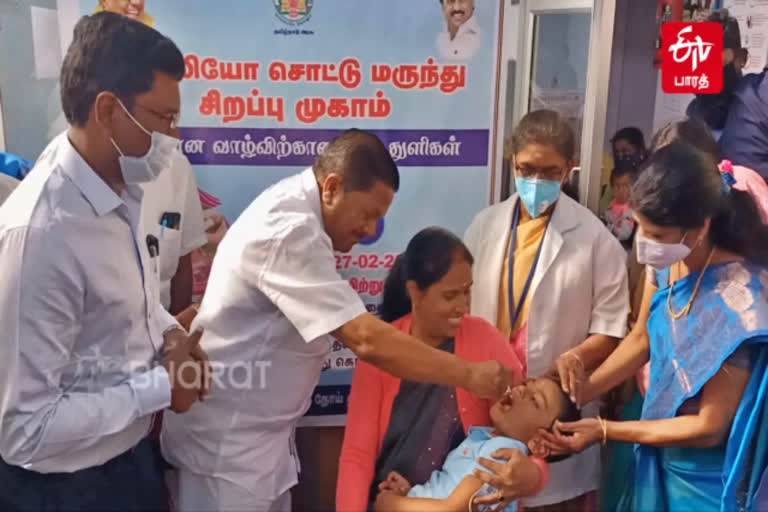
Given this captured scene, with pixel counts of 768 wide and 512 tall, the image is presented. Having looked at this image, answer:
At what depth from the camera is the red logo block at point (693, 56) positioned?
7.65ft

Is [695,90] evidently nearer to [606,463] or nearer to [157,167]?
[606,463]

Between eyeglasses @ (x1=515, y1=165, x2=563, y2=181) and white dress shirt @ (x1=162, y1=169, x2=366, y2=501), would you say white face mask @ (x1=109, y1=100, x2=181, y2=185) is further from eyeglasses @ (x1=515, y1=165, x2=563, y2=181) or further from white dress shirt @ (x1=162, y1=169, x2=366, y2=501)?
eyeglasses @ (x1=515, y1=165, x2=563, y2=181)

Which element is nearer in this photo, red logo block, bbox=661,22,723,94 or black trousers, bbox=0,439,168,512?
black trousers, bbox=0,439,168,512

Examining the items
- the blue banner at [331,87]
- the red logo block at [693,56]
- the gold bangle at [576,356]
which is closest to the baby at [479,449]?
the gold bangle at [576,356]

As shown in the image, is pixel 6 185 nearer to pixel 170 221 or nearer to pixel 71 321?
pixel 170 221

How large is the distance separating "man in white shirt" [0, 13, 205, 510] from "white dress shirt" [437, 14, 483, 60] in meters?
1.02

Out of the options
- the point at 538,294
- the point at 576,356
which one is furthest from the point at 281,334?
the point at 576,356

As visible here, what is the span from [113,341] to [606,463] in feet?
5.57

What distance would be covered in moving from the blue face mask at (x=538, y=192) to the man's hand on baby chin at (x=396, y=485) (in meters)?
0.89

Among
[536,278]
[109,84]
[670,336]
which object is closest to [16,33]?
[109,84]

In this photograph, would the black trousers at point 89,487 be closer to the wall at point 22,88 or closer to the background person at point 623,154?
the wall at point 22,88

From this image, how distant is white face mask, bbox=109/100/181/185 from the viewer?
1.51 meters

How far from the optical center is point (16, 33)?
211 cm

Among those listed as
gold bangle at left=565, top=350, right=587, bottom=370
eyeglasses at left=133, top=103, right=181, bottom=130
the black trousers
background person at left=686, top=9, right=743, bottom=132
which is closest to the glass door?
background person at left=686, top=9, right=743, bottom=132
